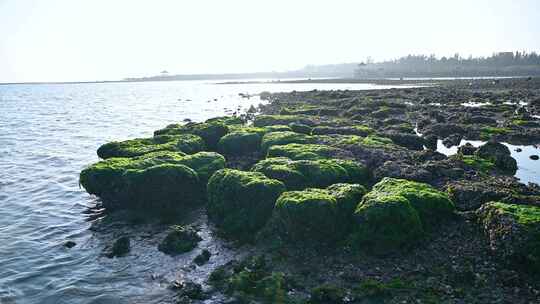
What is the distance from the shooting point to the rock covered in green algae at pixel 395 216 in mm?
14750

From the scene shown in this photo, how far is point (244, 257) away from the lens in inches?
603

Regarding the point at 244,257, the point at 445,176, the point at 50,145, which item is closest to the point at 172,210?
the point at 244,257

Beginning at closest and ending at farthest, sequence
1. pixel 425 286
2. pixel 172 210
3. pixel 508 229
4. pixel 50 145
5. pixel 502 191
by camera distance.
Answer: pixel 425 286 < pixel 508 229 < pixel 502 191 < pixel 172 210 < pixel 50 145

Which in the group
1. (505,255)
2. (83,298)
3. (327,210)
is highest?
(327,210)

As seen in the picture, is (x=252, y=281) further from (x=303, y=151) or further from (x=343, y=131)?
(x=343, y=131)

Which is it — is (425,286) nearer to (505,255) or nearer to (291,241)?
(505,255)

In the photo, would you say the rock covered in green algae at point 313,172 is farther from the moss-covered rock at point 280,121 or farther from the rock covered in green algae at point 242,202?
the moss-covered rock at point 280,121

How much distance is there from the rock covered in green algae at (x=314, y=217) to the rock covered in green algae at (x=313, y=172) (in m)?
3.31

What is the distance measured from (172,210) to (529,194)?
16.8 meters

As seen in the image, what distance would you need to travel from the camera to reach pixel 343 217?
1595 cm

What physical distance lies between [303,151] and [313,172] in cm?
426

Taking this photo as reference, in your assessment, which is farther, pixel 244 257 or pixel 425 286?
pixel 244 257

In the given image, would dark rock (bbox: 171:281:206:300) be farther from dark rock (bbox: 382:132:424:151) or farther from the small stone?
dark rock (bbox: 382:132:424:151)

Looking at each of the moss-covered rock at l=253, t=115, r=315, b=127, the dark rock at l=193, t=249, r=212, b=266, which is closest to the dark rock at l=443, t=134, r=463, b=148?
the moss-covered rock at l=253, t=115, r=315, b=127
